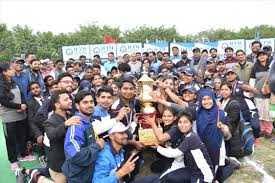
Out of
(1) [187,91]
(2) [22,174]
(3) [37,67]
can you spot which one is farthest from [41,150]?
(1) [187,91]

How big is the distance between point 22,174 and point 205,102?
8.50 ft

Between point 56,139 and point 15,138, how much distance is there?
2.18 metres

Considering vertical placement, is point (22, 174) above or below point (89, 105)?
below

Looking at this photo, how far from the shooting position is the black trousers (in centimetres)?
660

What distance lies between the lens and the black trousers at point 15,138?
6596 mm

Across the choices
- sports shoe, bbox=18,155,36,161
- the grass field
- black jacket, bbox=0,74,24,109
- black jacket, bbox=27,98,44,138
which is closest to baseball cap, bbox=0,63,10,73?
black jacket, bbox=0,74,24,109

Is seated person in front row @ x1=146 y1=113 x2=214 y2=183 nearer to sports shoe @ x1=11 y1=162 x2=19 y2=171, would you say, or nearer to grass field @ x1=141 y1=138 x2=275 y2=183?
grass field @ x1=141 y1=138 x2=275 y2=183

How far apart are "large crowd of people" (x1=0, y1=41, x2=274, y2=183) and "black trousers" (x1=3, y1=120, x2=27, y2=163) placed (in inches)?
0.6

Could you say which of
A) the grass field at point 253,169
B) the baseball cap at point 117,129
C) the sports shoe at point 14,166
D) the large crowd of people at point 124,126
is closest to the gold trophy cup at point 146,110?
the large crowd of people at point 124,126

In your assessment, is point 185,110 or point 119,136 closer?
point 119,136

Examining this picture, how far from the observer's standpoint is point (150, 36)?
37594 mm

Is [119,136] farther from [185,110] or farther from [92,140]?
[185,110]

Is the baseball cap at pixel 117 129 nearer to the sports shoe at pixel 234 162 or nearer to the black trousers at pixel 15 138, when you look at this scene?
the sports shoe at pixel 234 162

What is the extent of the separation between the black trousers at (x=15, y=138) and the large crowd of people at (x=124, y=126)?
0.02 m
